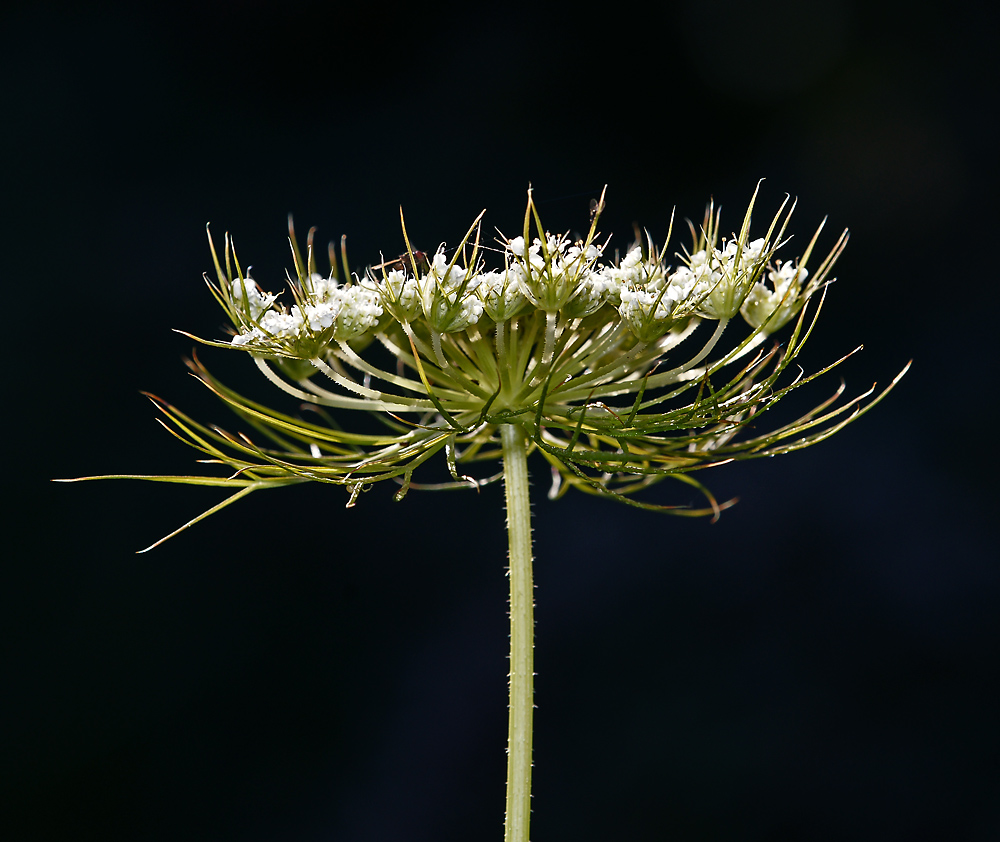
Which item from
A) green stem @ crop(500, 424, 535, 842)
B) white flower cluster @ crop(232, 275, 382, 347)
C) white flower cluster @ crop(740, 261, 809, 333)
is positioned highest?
white flower cluster @ crop(740, 261, 809, 333)

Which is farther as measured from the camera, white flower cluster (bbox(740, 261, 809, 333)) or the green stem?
white flower cluster (bbox(740, 261, 809, 333))

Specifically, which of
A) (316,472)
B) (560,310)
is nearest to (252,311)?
(316,472)

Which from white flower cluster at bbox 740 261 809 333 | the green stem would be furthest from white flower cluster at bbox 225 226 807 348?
the green stem

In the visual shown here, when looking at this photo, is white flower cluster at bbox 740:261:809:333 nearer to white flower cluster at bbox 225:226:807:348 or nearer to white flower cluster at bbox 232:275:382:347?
white flower cluster at bbox 225:226:807:348

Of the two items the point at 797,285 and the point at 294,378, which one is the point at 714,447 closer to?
the point at 797,285

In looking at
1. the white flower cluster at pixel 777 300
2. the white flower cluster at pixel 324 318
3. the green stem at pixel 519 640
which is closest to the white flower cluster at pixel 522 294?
the white flower cluster at pixel 324 318

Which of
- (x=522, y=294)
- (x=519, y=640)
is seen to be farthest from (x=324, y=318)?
A: (x=519, y=640)

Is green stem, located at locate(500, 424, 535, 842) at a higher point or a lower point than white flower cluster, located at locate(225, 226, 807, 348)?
lower
